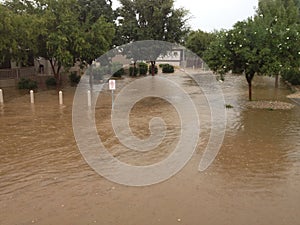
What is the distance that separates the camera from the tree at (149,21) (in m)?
29.5

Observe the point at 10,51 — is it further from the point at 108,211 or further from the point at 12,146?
the point at 108,211

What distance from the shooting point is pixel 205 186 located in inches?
265

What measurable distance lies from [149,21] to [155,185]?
2559cm

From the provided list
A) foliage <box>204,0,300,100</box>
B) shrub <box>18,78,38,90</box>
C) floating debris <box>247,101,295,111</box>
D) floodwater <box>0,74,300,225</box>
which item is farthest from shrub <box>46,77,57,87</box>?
floating debris <box>247,101,295,111</box>

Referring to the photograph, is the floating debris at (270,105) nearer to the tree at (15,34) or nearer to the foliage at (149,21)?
the tree at (15,34)

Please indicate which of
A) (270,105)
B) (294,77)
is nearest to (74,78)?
(270,105)

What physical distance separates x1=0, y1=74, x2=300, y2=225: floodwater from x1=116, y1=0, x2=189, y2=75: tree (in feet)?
63.2

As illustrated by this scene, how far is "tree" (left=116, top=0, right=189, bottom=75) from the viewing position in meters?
29.5

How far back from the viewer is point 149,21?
30156 mm

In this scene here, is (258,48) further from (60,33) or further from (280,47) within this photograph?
(60,33)

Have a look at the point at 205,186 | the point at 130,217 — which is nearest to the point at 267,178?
the point at 205,186

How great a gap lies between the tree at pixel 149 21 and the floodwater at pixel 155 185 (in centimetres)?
1926

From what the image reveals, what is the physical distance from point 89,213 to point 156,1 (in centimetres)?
2692

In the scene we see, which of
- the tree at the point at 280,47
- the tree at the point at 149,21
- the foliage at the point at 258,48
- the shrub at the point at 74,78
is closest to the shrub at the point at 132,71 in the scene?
the tree at the point at 149,21
